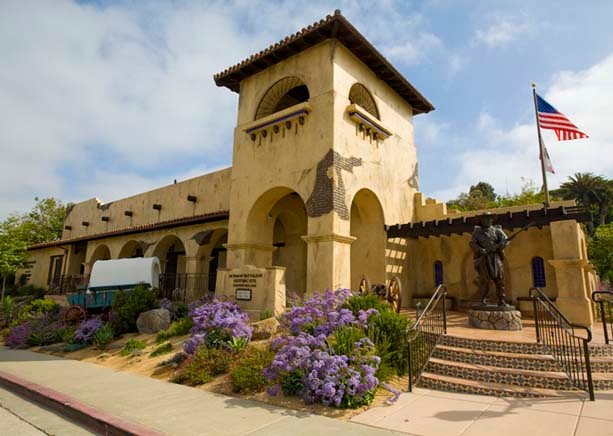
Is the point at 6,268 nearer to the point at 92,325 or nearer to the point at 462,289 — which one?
the point at 92,325

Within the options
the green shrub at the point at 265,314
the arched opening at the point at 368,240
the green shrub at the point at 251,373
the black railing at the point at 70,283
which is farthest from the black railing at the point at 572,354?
the black railing at the point at 70,283

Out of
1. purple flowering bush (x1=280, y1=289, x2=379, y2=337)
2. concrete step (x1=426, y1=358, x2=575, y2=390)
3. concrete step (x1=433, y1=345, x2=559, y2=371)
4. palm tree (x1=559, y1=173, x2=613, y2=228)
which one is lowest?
concrete step (x1=426, y1=358, x2=575, y2=390)

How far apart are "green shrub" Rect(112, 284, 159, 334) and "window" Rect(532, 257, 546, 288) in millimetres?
12990

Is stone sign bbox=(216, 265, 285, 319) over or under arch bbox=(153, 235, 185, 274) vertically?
under

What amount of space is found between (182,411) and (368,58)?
12337mm

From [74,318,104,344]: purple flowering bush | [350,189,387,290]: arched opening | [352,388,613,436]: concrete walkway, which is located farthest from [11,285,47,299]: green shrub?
[352,388,613,436]: concrete walkway

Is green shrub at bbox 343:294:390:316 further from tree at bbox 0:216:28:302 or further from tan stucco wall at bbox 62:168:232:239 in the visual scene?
tree at bbox 0:216:28:302

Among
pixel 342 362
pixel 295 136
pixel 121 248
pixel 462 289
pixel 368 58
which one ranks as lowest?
pixel 342 362

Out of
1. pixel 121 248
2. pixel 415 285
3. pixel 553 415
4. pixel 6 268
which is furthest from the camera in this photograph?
pixel 6 268

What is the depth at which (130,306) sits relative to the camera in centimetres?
1250

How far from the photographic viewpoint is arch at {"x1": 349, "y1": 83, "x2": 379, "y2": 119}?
1400cm

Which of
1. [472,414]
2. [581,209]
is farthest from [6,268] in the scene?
[581,209]

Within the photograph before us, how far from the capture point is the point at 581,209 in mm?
10375

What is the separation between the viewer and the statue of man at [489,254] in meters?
9.34
